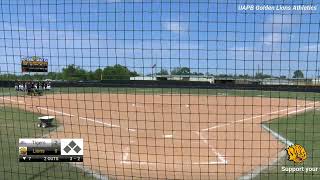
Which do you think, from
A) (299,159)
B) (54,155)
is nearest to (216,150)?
(299,159)

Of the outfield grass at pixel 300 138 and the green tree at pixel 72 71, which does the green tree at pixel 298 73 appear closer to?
the outfield grass at pixel 300 138

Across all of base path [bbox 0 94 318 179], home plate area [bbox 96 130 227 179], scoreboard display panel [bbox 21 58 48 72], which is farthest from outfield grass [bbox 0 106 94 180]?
scoreboard display panel [bbox 21 58 48 72]

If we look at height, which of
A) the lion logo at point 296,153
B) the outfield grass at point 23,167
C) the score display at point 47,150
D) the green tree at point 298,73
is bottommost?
the lion logo at point 296,153

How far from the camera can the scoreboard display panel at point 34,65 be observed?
7.12 meters

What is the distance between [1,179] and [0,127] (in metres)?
4.87

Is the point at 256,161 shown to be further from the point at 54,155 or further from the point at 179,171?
the point at 54,155

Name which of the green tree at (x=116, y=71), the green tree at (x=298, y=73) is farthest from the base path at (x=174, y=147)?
the green tree at (x=298, y=73)

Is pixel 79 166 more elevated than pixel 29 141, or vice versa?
pixel 29 141

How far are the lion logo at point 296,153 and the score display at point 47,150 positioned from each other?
156 inches

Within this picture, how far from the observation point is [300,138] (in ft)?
35.6

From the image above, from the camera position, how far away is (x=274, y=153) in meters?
9.12

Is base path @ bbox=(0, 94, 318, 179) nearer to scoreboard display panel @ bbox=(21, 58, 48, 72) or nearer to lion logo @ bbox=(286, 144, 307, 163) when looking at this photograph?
lion logo @ bbox=(286, 144, 307, 163)

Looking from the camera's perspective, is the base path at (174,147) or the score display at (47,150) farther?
the base path at (174,147)

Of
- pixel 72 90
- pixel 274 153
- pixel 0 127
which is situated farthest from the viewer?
pixel 72 90
